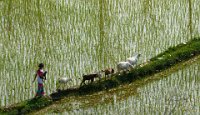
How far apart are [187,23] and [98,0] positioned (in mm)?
2772

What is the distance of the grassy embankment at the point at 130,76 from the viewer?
377 inches

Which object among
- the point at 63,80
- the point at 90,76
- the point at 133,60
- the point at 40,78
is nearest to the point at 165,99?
the point at 133,60

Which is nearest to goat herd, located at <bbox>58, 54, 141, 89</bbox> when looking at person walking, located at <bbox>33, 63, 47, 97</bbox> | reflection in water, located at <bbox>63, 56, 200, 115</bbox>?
person walking, located at <bbox>33, 63, 47, 97</bbox>

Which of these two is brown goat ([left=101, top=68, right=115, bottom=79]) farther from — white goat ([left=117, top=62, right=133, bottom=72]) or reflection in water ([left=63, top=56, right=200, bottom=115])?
reflection in water ([left=63, top=56, right=200, bottom=115])

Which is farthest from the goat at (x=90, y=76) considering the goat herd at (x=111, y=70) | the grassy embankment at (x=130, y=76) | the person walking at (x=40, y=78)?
the person walking at (x=40, y=78)

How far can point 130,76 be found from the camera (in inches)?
428

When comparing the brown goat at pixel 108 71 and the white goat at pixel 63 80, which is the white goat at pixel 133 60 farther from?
the white goat at pixel 63 80

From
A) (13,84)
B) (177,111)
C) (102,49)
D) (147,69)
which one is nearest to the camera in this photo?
(177,111)

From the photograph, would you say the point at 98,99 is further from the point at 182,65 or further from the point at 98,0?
the point at 98,0

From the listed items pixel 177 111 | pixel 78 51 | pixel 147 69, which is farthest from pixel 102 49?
pixel 177 111

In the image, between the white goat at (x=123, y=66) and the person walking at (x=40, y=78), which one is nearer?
the person walking at (x=40, y=78)

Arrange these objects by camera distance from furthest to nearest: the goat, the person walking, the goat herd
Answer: the goat, the goat herd, the person walking

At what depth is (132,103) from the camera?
9.95 metres

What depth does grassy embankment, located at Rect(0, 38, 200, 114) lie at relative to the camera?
956 cm
